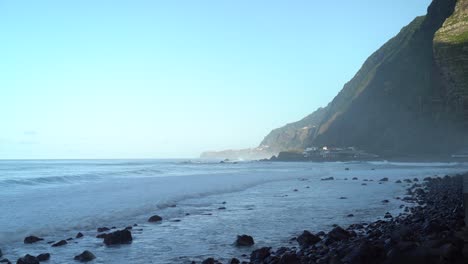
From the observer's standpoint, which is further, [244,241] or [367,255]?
[244,241]

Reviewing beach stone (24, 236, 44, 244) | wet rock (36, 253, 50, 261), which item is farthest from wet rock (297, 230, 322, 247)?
beach stone (24, 236, 44, 244)

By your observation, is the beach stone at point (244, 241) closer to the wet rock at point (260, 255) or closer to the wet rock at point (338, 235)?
the wet rock at point (260, 255)

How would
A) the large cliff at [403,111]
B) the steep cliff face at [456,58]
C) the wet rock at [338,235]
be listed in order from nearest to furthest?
the wet rock at [338,235] < the steep cliff face at [456,58] < the large cliff at [403,111]

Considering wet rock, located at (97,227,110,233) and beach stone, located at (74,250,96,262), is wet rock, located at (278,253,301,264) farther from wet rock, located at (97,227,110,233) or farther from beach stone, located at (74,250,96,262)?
wet rock, located at (97,227,110,233)

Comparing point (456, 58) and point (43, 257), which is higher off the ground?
point (456, 58)

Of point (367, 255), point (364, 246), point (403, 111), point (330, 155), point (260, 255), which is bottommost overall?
point (260, 255)

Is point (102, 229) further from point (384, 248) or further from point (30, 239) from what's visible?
point (384, 248)

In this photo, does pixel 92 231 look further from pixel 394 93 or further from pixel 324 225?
pixel 394 93

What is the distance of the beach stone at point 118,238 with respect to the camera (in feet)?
41.6

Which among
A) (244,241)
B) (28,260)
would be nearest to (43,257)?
(28,260)

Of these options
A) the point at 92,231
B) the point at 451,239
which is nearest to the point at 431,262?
the point at 451,239

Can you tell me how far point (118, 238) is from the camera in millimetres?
12812

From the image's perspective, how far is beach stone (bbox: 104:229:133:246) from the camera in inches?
499

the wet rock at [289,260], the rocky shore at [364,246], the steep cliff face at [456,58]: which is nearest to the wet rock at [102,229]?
the rocky shore at [364,246]
